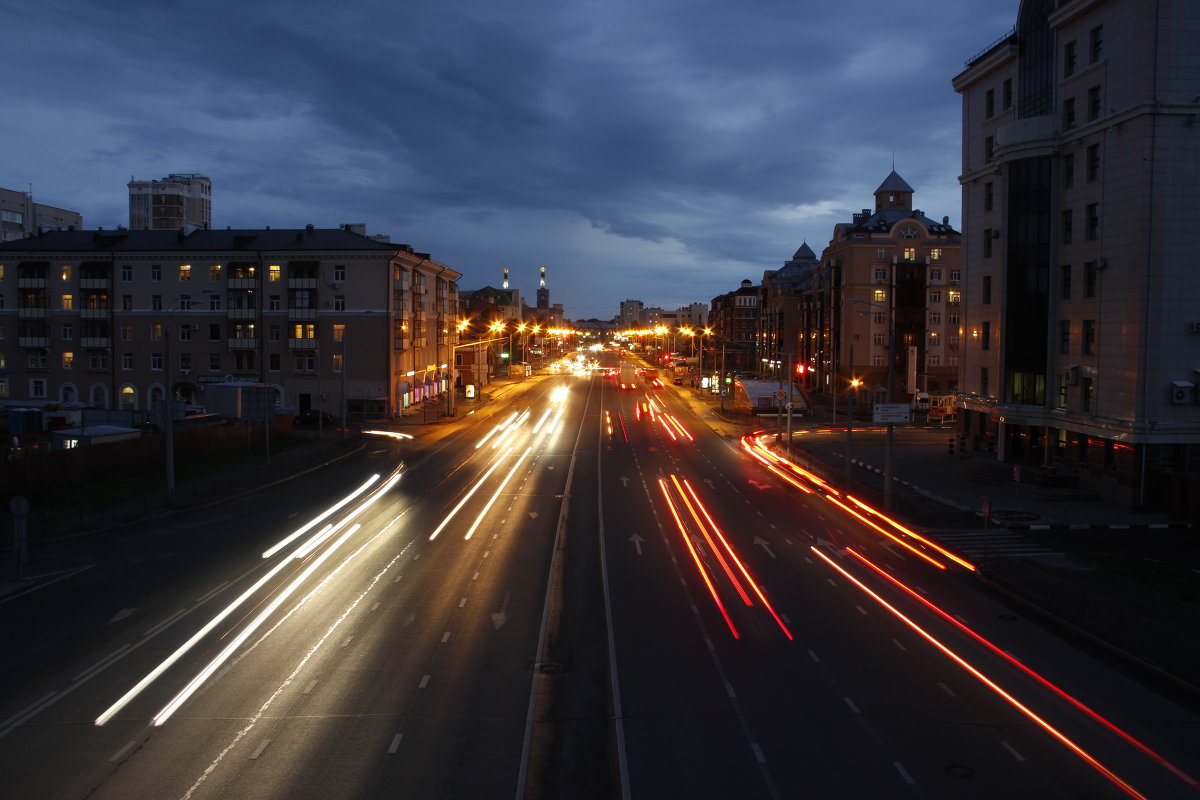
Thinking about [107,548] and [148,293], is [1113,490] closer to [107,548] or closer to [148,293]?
[107,548]

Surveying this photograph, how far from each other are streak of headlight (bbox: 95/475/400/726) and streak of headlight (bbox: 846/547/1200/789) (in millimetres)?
15930

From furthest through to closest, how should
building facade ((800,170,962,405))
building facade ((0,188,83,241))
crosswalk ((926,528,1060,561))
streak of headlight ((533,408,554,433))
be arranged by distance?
building facade ((0,188,83,241)), building facade ((800,170,962,405)), streak of headlight ((533,408,554,433)), crosswalk ((926,528,1060,561))

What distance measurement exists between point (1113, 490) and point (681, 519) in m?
18.1

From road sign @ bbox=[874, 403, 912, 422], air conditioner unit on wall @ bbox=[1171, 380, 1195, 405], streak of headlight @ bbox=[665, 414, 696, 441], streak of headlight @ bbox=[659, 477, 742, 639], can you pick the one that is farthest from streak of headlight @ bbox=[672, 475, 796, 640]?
streak of headlight @ bbox=[665, 414, 696, 441]

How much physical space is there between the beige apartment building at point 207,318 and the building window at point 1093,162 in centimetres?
4877

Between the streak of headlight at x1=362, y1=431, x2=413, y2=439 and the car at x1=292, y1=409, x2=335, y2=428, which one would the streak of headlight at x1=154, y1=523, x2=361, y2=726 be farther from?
the car at x1=292, y1=409, x2=335, y2=428

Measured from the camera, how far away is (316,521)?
30.8 meters

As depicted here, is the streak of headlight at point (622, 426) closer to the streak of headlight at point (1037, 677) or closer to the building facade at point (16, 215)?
the streak of headlight at point (1037, 677)

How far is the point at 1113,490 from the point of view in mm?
35000

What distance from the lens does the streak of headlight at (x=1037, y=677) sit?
12.6 m

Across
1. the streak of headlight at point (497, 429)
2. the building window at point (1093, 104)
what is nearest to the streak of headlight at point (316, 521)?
the streak of headlight at point (497, 429)

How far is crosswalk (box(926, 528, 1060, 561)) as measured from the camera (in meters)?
26.5

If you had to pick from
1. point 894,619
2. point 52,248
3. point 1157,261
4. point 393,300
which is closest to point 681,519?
point 894,619

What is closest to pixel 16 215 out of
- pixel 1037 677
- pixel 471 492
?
pixel 471 492
